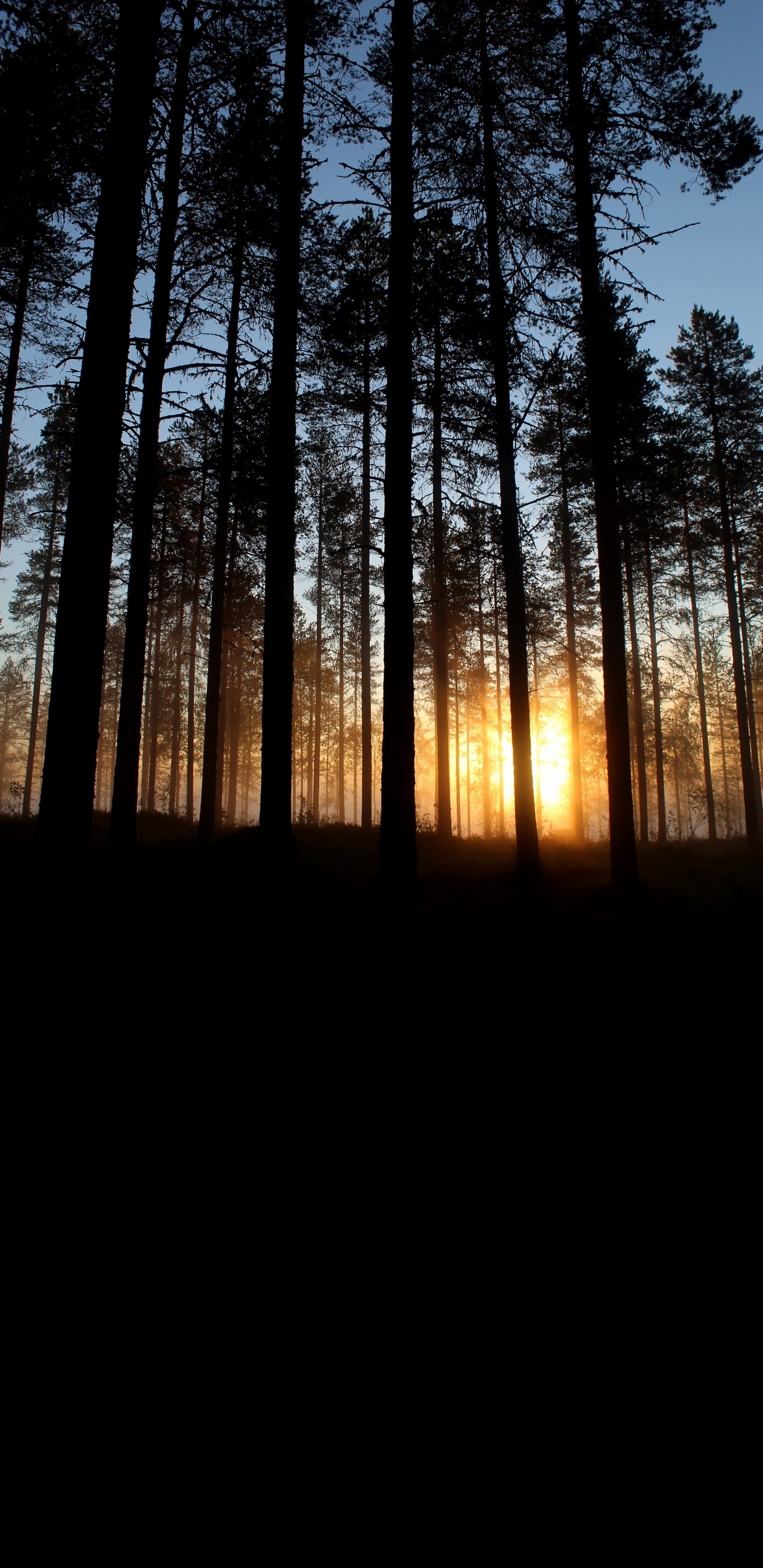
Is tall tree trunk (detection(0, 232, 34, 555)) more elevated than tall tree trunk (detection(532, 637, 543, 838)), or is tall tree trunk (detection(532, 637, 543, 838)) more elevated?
tall tree trunk (detection(0, 232, 34, 555))

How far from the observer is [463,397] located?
1100cm

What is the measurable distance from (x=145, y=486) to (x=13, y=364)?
7766 millimetres

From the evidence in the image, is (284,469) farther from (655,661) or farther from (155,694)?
(155,694)

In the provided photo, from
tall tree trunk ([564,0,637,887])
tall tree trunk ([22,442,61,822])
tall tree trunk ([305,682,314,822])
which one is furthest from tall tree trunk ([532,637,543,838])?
tall tree trunk ([22,442,61,822])

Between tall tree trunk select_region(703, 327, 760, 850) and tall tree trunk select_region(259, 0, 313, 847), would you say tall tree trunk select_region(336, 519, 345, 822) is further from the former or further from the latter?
tall tree trunk select_region(259, 0, 313, 847)

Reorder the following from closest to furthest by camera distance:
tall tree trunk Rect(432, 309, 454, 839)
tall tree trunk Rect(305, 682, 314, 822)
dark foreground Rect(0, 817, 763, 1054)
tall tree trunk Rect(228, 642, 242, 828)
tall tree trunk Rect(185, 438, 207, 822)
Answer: dark foreground Rect(0, 817, 763, 1054) < tall tree trunk Rect(185, 438, 207, 822) < tall tree trunk Rect(432, 309, 454, 839) < tall tree trunk Rect(228, 642, 242, 828) < tall tree trunk Rect(305, 682, 314, 822)

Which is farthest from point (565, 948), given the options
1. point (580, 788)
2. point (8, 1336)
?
point (580, 788)

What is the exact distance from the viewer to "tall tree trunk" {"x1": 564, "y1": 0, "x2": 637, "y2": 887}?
33.5ft

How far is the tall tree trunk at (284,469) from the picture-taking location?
8484 millimetres

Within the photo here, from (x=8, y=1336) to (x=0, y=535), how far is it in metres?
22.4

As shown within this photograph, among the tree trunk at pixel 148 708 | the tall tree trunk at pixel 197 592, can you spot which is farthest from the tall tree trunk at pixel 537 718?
the tree trunk at pixel 148 708

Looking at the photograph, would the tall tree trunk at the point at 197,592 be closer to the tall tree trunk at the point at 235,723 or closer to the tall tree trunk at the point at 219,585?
the tall tree trunk at the point at 219,585

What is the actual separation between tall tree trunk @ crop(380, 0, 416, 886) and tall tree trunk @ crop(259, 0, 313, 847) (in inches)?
66.9

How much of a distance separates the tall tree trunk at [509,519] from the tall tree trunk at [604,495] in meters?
1.40
